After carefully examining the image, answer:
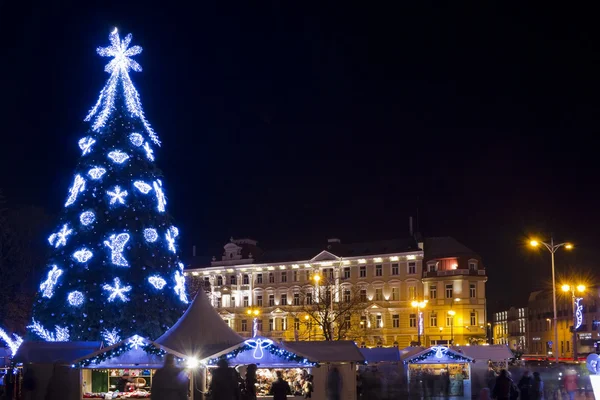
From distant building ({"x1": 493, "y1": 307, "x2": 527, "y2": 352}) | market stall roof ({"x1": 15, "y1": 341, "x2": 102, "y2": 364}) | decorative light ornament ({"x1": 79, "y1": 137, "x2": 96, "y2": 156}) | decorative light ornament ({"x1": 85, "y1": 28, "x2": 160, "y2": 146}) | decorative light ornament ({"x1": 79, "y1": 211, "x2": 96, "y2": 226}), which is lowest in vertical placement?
distant building ({"x1": 493, "y1": 307, "x2": 527, "y2": 352})

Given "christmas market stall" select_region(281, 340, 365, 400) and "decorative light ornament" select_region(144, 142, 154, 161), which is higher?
"decorative light ornament" select_region(144, 142, 154, 161)

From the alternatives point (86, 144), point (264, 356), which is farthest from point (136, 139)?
point (264, 356)

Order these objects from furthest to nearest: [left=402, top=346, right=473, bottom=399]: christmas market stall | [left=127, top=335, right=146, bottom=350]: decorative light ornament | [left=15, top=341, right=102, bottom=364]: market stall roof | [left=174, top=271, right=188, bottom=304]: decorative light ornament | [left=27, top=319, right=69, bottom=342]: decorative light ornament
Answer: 1. [left=402, top=346, right=473, bottom=399]: christmas market stall
2. [left=174, top=271, right=188, bottom=304]: decorative light ornament
3. [left=27, top=319, right=69, bottom=342]: decorative light ornament
4. [left=15, top=341, right=102, bottom=364]: market stall roof
5. [left=127, top=335, right=146, bottom=350]: decorative light ornament

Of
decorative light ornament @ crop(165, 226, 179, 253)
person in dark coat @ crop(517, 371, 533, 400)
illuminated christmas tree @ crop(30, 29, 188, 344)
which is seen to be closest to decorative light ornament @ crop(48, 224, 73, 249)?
illuminated christmas tree @ crop(30, 29, 188, 344)

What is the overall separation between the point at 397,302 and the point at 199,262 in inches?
1054

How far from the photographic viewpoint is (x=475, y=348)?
40438mm

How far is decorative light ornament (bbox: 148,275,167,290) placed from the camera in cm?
3203

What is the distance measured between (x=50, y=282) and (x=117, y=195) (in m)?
4.24

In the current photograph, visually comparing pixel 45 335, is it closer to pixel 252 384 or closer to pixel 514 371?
pixel 252 384

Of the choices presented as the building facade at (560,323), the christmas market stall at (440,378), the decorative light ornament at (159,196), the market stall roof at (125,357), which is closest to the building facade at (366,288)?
the building facade at (560,323)

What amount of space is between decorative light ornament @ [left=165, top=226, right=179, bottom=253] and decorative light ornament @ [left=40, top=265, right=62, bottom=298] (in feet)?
14.4

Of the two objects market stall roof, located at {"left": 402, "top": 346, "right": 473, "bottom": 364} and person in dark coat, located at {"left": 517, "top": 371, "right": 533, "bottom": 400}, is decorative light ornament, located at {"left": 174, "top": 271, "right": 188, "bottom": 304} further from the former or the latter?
person in dark coat, located at {"left": 517, "top": 371, "right": 533, "bottom": 400}

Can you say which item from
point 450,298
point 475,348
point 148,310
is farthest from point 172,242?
point 450,298

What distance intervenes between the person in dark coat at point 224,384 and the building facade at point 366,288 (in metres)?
63.9
